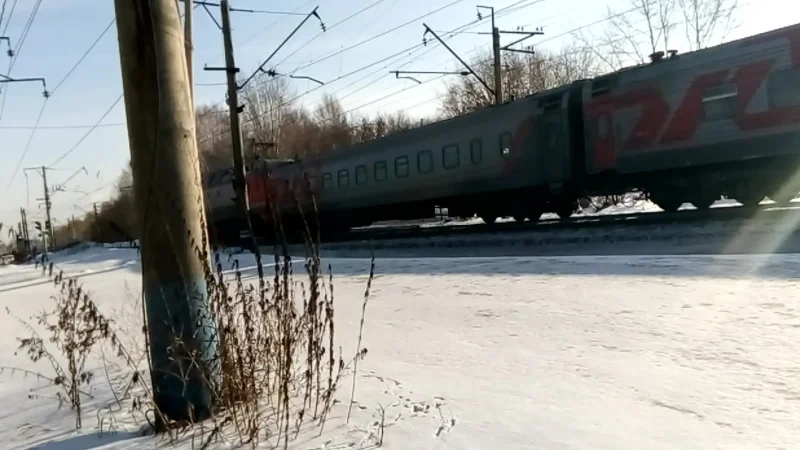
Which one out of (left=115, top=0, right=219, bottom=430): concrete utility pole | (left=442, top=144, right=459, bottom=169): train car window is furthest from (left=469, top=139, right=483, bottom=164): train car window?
(left=115, top=0, right=219, bottom=430): concrete utility pole

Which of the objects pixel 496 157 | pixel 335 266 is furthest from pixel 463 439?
pixel 496 157

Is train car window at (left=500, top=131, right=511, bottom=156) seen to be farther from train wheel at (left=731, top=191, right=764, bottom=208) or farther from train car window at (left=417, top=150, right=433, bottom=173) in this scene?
train wheel at (left=731, top=191, right=764, bottom=208)

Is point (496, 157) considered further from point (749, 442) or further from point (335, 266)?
point (749, 442)

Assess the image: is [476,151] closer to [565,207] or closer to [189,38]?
[565,207]

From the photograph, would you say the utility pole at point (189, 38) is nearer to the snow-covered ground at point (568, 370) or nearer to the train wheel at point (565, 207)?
the snow-covered ground at point (568, 370)

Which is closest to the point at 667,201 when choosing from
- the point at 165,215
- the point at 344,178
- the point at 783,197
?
the point at 783,197

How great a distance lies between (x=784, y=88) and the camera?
10750mm

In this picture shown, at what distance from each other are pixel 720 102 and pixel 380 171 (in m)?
10.4

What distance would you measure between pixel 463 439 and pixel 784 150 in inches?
411

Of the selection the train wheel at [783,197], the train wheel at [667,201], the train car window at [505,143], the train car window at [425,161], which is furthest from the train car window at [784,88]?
the train car window at [425,161]

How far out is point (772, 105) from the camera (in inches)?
431

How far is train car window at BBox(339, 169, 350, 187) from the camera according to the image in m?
21.2

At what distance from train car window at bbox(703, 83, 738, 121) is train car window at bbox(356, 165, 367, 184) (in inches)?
430

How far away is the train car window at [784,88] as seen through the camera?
10.6 m
